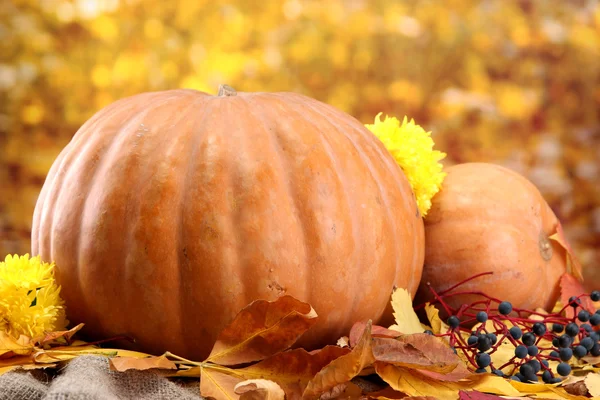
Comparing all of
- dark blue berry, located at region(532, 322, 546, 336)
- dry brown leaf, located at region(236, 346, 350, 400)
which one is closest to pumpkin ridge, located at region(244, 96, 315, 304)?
dry brown leaf, located at region(236, 346, 350, 400)

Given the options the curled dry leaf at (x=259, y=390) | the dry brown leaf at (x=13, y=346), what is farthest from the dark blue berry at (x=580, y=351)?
the dry brown leaf at (x=13, y=346)

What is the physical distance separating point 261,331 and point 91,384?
0.64 feet

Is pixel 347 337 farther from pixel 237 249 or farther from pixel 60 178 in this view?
pixel 60 178

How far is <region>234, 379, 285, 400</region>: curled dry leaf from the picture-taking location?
663mm

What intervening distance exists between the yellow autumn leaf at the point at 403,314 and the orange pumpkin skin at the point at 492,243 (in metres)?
0.18

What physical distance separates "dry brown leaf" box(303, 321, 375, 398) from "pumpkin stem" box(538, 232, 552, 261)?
0.57 meters

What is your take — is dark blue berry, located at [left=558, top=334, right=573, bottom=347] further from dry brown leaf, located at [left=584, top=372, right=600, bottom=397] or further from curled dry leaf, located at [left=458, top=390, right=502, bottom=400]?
curled dry leaf, located at [left=458, top=390, right=502, bottom=400]

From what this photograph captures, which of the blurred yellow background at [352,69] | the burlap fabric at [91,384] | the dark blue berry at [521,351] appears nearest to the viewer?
the burlap fabric at [91,384]

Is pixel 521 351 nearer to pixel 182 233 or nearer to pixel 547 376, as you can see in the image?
pixel 547 376

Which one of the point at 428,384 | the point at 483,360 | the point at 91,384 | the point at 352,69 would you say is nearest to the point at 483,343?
the point at 483,360

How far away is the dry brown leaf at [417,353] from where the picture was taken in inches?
28.5

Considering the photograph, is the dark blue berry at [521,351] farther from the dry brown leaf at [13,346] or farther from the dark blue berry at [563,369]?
the dry brown leaf at [13,346]

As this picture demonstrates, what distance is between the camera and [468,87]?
2465mm

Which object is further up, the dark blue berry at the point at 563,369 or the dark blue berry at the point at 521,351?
the dark blue berry at the point at 521,351
